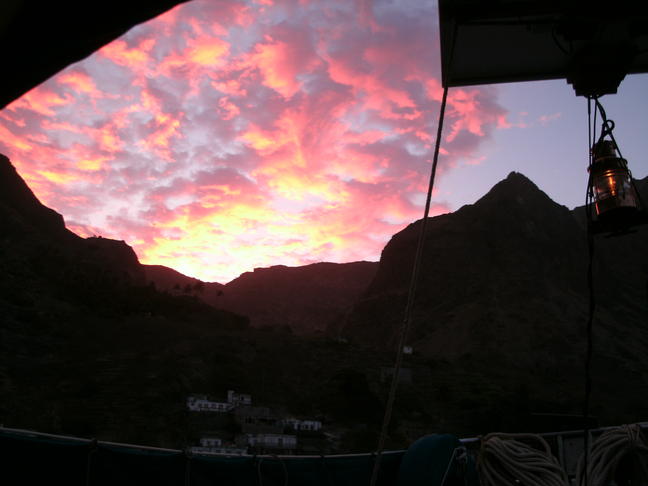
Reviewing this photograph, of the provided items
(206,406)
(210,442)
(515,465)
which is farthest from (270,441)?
(515,465)

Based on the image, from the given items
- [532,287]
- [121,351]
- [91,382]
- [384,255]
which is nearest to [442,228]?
[384,255]

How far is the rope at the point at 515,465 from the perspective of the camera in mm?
4520

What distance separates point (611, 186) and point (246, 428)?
1168 inches

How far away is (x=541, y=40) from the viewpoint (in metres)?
3.31

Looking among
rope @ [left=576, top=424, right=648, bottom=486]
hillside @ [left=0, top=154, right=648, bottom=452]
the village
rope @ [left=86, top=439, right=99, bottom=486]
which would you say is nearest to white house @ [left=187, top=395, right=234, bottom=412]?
the village

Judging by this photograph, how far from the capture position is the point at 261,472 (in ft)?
18.8

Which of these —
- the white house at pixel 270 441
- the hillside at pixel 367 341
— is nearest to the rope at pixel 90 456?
the hillside at pixel 367 341

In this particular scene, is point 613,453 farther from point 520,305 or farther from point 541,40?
point 520,305

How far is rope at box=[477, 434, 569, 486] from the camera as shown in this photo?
452 cm

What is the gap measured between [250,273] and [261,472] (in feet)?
515

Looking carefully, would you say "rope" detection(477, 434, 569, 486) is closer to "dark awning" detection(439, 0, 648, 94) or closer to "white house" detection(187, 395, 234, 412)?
"dark awning" detection(439, 0, 648, 94)

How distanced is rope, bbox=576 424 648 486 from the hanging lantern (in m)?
2.67

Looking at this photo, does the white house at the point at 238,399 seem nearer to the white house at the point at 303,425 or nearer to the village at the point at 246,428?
the village at the point at 246,428

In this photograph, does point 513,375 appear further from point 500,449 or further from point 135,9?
point 135,9
